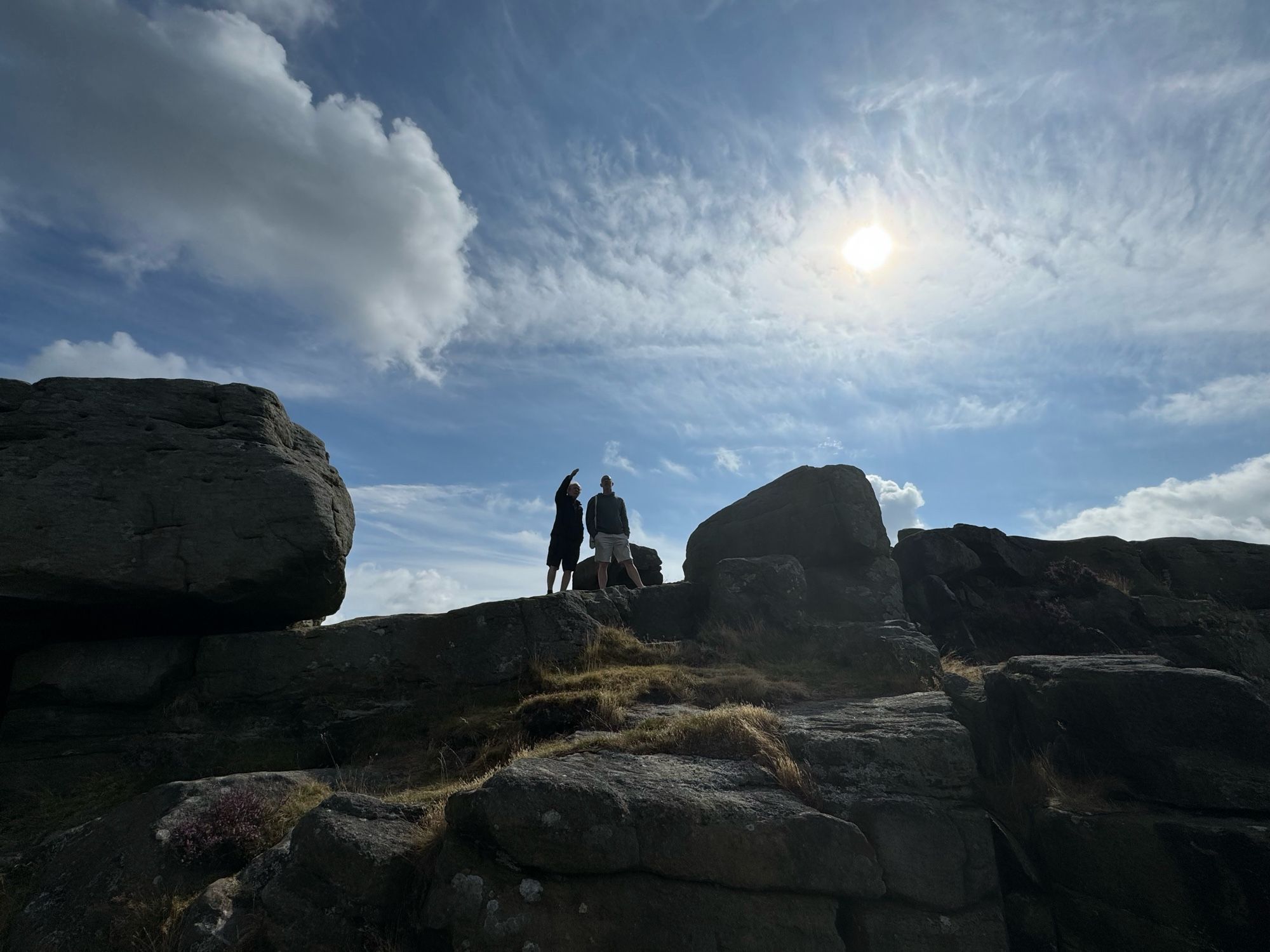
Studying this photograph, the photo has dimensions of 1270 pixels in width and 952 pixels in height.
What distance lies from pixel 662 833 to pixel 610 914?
82cm

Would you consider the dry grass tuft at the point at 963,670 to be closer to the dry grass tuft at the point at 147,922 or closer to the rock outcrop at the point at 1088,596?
the rock outcrop at the point at 1088,596

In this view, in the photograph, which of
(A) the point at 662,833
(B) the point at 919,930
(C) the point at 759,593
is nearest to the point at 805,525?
(C) the point at 759,593

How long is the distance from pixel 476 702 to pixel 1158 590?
17894mm

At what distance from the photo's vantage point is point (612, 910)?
638cm

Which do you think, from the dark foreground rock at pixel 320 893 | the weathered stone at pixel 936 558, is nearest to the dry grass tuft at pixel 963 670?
the weathered stone at pixel 936 558

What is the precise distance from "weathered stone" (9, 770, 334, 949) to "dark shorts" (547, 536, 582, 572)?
9183mm

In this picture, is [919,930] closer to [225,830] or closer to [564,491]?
[225,830]

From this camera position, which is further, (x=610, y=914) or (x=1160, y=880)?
(x=1160, y=880)

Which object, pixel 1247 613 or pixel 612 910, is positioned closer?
pixel 612 910

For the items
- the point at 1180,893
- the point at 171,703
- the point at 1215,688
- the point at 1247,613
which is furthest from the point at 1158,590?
the point at 171,703

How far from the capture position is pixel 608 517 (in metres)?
17.1

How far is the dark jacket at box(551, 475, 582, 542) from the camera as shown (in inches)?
702

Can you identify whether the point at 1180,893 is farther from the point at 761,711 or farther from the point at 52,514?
the point at 52,514

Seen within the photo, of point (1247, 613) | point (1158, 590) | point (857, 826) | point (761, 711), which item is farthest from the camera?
point (1158, 590)
